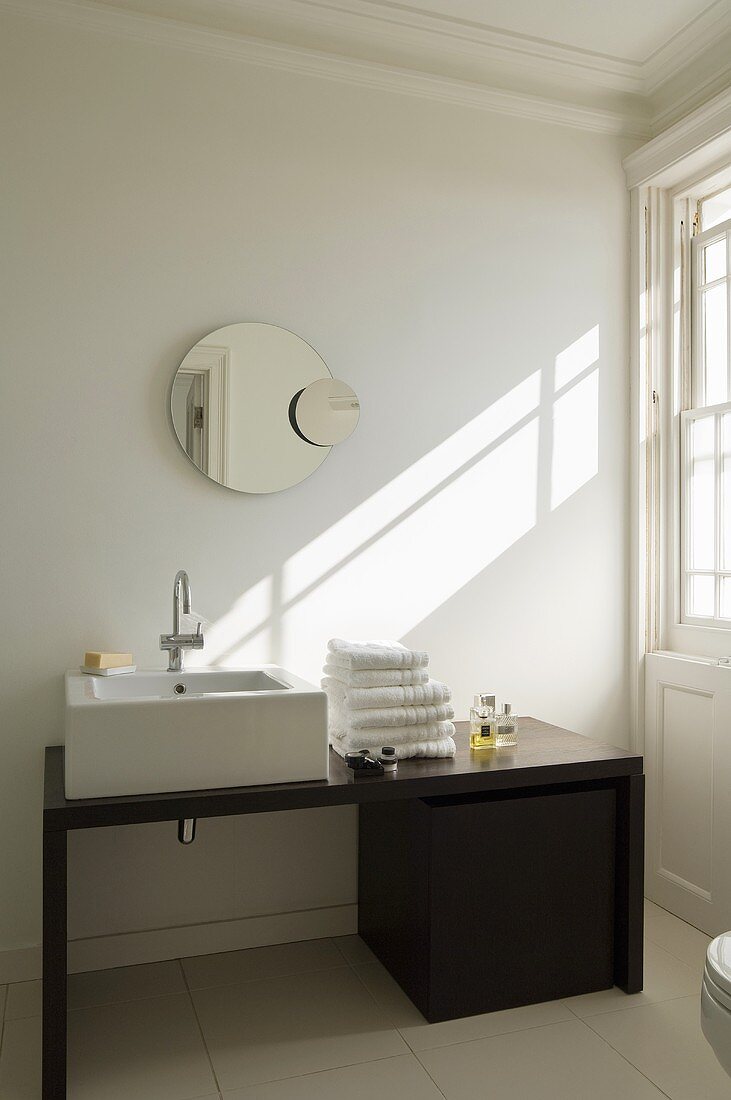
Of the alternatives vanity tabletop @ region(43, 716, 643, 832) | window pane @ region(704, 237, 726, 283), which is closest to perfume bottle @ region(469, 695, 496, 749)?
vanity tabletop @ region(43, 716, 643, 832)

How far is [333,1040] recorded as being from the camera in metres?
2.04

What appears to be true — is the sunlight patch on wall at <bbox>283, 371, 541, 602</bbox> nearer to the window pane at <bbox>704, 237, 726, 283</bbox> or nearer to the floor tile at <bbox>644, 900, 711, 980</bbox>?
the window pane at <bbox>704, 237, 726, 283</bbox>

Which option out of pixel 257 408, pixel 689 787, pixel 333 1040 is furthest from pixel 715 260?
pixel 333 1040

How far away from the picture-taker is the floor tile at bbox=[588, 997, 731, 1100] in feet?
6.06

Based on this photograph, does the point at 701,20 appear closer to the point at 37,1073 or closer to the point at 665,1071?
the point at 665,1071

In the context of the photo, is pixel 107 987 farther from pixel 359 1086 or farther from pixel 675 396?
pixel 675 396

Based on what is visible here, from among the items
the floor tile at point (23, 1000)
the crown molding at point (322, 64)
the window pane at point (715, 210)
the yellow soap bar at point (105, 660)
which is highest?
the crown molding at point (322, 64)

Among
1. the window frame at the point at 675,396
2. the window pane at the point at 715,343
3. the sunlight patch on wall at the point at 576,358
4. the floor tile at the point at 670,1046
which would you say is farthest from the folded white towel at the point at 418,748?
the window pane at the point at 715,343

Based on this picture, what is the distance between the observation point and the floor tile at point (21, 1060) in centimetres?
184

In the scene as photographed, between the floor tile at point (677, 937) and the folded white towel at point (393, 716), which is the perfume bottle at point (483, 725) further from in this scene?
the floor tile at point (677, 937)

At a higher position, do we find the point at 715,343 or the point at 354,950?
the point at 715,343

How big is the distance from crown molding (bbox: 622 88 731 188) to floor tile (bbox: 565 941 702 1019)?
236 centimetres

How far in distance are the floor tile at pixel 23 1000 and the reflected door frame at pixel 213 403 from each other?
1.41 m

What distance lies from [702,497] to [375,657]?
1306 millimetres
